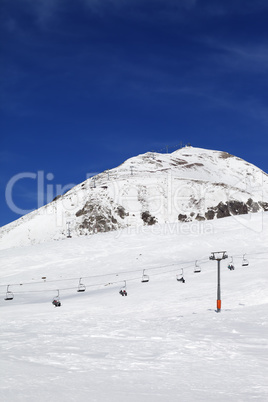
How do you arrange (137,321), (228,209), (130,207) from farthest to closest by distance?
(228,209)
(130,207)
(137,321)

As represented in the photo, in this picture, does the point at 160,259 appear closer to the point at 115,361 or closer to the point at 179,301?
the point at 179,301

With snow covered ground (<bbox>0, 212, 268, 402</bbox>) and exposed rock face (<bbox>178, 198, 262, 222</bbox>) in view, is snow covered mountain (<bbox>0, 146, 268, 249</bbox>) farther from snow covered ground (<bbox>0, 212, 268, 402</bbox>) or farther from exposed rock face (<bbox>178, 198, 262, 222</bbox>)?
snow covered ground (<bbox>0, 212, 268, 402</bbox>)

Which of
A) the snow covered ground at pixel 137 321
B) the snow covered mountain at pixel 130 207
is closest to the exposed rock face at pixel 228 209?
the snow covered mountain at pixel 130 207

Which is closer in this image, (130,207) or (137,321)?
(137,321)

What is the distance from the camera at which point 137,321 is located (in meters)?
23.1

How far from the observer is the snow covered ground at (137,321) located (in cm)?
1027

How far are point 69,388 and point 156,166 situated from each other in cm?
18603

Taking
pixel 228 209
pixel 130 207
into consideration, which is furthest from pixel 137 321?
pixel 228 209

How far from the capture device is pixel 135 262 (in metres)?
47.1

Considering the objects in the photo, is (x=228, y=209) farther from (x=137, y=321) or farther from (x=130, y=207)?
(x=137, y=321)

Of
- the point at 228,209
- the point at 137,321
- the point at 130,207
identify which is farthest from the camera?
the point at 228,209

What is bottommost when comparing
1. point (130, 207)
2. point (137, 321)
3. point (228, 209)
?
point (137, 321)

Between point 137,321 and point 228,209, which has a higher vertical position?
point 228,209

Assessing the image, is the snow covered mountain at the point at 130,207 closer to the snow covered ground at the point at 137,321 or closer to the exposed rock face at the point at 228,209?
the exposed rock face at the point at 228,209
